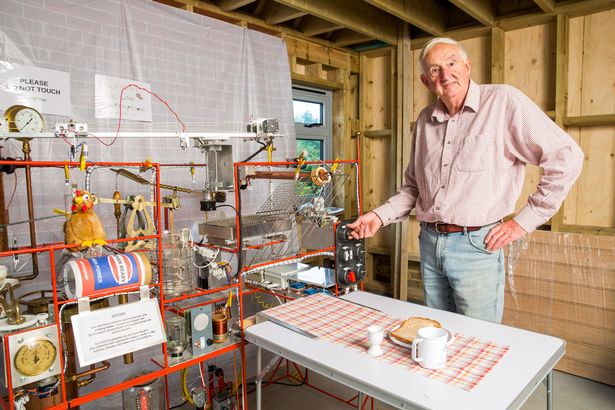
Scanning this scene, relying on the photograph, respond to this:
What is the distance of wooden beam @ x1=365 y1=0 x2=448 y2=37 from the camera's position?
3016 mm

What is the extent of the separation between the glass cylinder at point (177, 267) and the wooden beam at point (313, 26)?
2.36m

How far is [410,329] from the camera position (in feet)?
4.85

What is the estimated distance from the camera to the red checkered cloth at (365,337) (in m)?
1.25

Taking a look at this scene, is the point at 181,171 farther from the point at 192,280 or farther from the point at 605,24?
the point at 605,24

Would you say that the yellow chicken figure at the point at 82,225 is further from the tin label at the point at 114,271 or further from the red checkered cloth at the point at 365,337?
the red checkered cloth at the point at 365,337

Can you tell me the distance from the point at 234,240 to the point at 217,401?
0.83 meters

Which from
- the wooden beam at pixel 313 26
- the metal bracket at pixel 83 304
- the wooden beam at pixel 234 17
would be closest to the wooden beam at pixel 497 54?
the wooden beam at pixel 313 26

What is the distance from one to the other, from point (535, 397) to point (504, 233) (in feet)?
5.23

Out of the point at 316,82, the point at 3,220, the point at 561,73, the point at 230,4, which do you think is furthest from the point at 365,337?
the point at 316,82

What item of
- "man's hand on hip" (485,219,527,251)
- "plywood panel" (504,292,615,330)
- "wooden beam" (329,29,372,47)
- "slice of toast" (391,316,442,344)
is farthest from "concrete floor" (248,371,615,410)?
"wooden beam" (329,29,372,47)

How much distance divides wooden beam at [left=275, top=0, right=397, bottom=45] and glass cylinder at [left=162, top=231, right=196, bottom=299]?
1.67m

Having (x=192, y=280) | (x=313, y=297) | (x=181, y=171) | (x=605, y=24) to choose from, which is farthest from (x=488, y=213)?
(x=605, y=24)

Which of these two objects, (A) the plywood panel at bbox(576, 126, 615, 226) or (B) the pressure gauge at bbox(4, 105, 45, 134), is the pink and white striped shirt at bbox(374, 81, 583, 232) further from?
(A) the plywood panel at bbox(576, 126, 615, 226)

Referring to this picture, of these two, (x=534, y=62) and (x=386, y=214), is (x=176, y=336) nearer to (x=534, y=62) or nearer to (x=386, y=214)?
(x=386, y=214)
